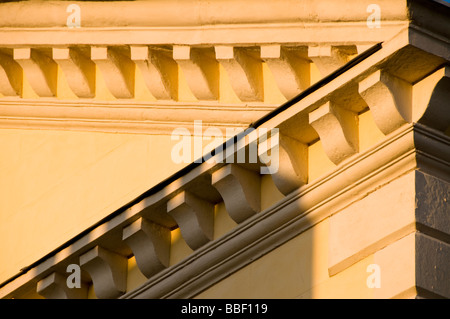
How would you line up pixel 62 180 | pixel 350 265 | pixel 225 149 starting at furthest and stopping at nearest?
1. pixel 62 180
2. pixel 225 149
3. pixel 350 265

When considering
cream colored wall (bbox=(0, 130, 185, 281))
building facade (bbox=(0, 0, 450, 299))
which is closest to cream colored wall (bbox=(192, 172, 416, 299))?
building facade (bbox=(0, 0, 450, 299))

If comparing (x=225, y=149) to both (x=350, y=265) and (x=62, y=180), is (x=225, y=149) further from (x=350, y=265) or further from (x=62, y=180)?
(x=62, y=180)

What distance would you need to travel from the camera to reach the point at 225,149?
43.5 feet

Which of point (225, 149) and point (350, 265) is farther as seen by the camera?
point (225, 149)

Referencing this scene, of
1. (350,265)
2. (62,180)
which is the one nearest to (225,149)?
(350,265)

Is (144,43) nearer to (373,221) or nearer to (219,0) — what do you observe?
(219,0)

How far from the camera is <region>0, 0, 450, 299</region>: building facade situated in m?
12.3

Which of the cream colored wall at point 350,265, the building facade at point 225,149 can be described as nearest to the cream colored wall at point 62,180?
the building facade at point 225,149

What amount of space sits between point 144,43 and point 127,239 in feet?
6.01

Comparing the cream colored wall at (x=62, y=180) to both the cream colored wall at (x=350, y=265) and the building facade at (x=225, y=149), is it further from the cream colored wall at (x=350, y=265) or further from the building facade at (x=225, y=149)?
the cream colored wall at (x=350, y=265)

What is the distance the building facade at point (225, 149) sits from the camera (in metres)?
12.3

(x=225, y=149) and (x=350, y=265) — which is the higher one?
(x=225, y=149)

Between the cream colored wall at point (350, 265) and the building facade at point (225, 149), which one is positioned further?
the building facade at point (225, 149)
